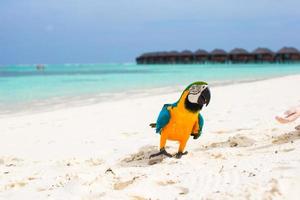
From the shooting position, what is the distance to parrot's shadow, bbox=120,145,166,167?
389 cm

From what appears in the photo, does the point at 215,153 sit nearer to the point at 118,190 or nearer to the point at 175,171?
the point at 175,171

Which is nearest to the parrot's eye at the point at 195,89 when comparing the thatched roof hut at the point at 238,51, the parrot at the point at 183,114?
the parrot at the point at 183,114

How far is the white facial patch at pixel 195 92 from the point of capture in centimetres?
377

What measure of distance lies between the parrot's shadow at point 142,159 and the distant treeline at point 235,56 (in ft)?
205

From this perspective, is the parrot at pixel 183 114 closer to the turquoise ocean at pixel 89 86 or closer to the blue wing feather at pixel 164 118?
the blue wing feather at pixel 164 118

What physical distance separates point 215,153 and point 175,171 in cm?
82

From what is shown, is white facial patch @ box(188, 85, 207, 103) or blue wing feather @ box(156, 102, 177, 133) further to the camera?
blue wing feather @ box(156, 102, 177, 133)

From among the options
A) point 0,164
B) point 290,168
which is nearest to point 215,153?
point 290,168

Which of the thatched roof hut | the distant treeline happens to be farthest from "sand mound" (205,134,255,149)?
the thatched roof hut

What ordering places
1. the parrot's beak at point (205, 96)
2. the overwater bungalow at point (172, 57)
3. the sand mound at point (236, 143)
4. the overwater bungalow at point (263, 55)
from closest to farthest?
the parrot's beak at point (205, 96)
the sand mound at point (236, 143)
the overwater bungalow at point (263, 55)
the overwater bungalow at point (172, 57)

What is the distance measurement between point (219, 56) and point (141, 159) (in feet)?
219

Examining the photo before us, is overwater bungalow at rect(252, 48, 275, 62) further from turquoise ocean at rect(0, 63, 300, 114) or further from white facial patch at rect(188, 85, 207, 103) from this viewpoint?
white facial patch at rect(188, 85, 207, 103)

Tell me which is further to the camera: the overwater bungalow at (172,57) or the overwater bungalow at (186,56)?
the overwater bungalow at (172,57)

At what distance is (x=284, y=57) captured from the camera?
6462 centimetres
